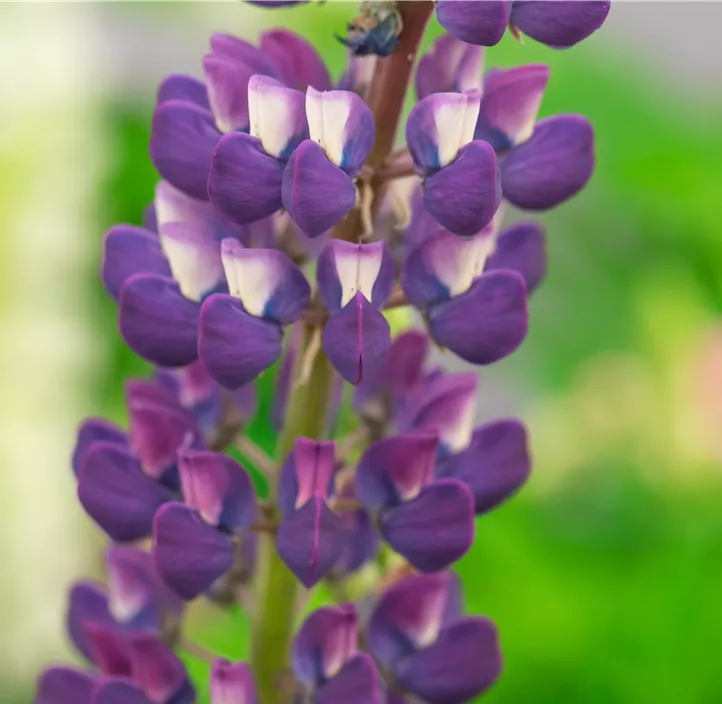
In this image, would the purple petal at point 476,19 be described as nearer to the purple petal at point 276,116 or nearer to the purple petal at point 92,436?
the purple petal at point 276,116

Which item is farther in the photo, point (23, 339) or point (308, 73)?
point (23, 339)

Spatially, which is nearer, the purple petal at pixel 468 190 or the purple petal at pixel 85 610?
the purple petal at pixel 468 190

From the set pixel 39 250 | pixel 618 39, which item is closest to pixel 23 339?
pixel 39 250

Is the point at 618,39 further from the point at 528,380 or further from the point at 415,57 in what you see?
the point at 415,57

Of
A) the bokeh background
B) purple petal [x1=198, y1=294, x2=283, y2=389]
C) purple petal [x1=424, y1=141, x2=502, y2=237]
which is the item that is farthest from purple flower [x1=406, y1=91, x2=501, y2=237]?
the bokeh background

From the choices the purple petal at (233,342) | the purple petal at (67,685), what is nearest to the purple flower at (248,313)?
the purple petal at (233,342)

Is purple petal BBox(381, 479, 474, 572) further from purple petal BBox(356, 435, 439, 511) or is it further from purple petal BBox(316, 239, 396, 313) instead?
purple petal BBox(316, 239, 396, 313)
